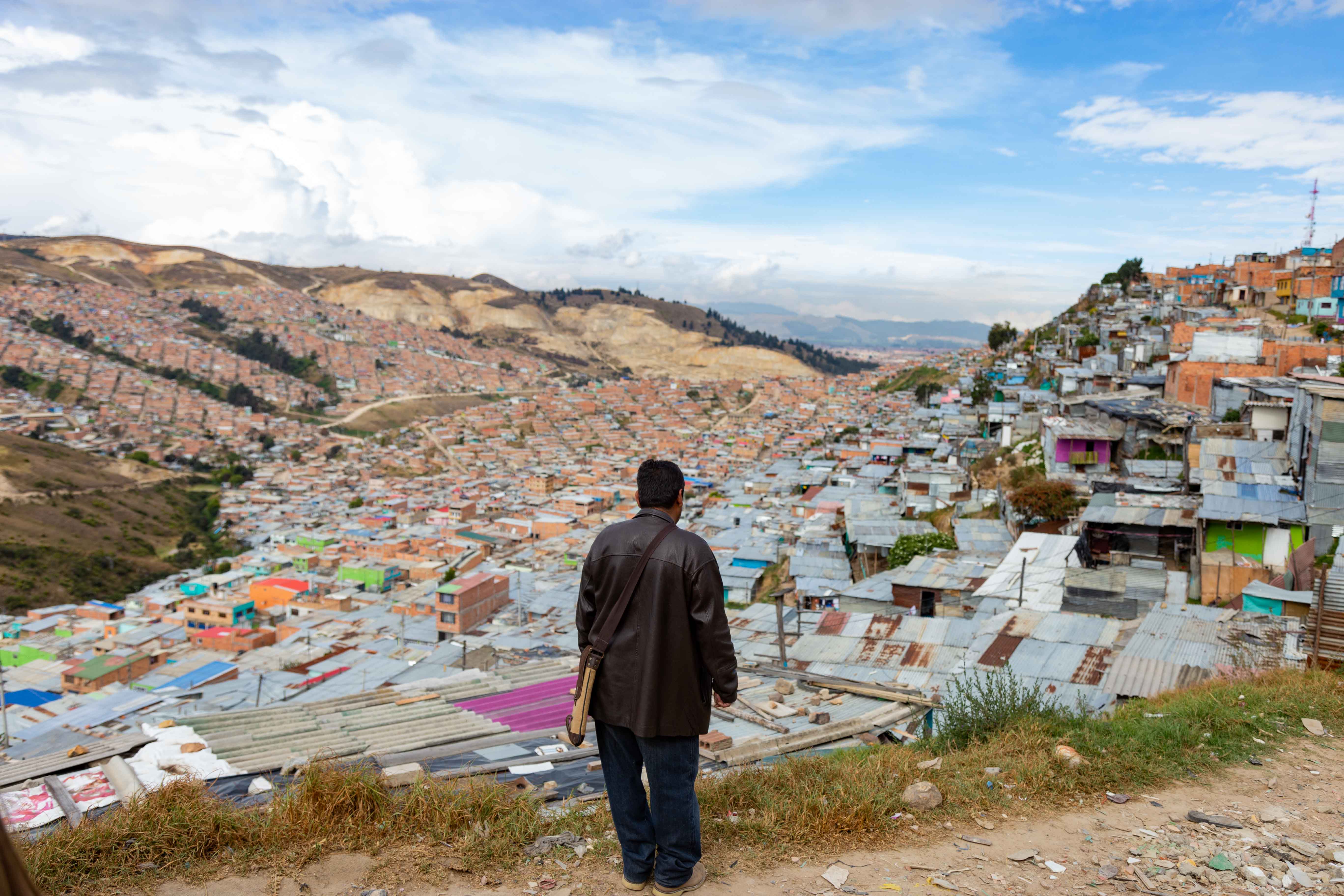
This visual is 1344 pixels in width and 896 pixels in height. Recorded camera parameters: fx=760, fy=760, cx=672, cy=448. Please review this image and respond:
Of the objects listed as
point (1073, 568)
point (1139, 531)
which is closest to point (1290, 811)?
point (1073, 568)

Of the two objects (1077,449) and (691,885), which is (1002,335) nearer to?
(1077,449)

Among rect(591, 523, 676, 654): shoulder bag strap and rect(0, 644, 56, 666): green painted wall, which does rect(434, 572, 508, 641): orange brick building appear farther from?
rect(591, 523, 676, 654): shoulder bag strap

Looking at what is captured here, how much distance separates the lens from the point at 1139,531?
38.4 feet

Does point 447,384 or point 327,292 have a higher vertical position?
point 327,292

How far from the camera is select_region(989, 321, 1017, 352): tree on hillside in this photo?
46594 millimetres

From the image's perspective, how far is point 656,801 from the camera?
2.19 metres

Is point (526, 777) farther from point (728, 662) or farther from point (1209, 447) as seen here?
point (1209, 447)

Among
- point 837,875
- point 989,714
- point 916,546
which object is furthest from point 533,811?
point 916,546

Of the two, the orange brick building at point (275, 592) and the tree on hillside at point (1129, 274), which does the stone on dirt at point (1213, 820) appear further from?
the tree on hillside at point (1129, 274)

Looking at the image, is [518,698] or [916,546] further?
[916,546]

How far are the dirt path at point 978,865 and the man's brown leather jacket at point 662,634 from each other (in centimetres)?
62

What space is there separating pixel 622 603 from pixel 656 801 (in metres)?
0.61

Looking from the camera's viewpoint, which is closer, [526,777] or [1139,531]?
[526,777]

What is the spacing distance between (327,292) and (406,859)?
13188 centimetres
